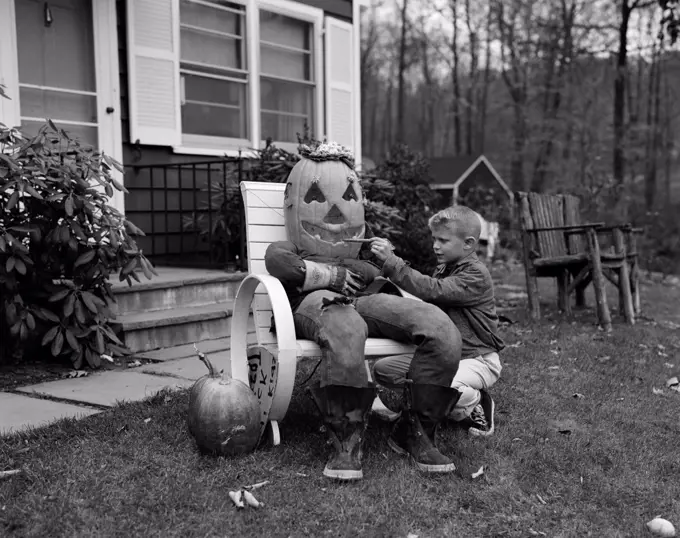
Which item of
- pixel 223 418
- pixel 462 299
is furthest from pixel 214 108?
pixel 223 418

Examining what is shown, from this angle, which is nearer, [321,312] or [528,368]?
[321,312]

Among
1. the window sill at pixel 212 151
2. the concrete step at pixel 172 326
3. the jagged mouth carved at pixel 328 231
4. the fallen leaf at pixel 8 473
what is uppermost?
the window sill at pixel 212 151

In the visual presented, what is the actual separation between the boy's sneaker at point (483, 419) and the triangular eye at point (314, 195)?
44.6 inches

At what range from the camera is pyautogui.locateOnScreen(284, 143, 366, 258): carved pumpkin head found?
3311 mm

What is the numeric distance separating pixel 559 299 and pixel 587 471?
419 cm

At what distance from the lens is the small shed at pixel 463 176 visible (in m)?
20.6

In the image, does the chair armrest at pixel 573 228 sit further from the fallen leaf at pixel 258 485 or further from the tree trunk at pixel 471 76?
the tree trunk at pixel 471 76

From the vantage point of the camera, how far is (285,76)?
8.48 metres

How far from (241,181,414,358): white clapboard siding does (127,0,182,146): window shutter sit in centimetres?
370

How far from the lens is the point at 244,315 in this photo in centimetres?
331

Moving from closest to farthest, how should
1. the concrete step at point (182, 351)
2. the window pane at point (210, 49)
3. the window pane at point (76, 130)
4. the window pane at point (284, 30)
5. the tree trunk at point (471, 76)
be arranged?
the concrete step at point (182, 351) < the window pane at point (76, 130) < the window pane at point (210, 49) < the window pane at point (284, 30) < the tree trunk at point (471, 76)

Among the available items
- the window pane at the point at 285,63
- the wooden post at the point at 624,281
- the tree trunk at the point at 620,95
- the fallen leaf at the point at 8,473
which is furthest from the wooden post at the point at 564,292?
the tree trunk at the point at 620,95

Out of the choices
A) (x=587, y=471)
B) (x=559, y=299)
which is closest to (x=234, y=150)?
(x=559, y=299)

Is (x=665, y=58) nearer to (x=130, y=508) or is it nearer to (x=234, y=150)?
(x=234, y=150)
